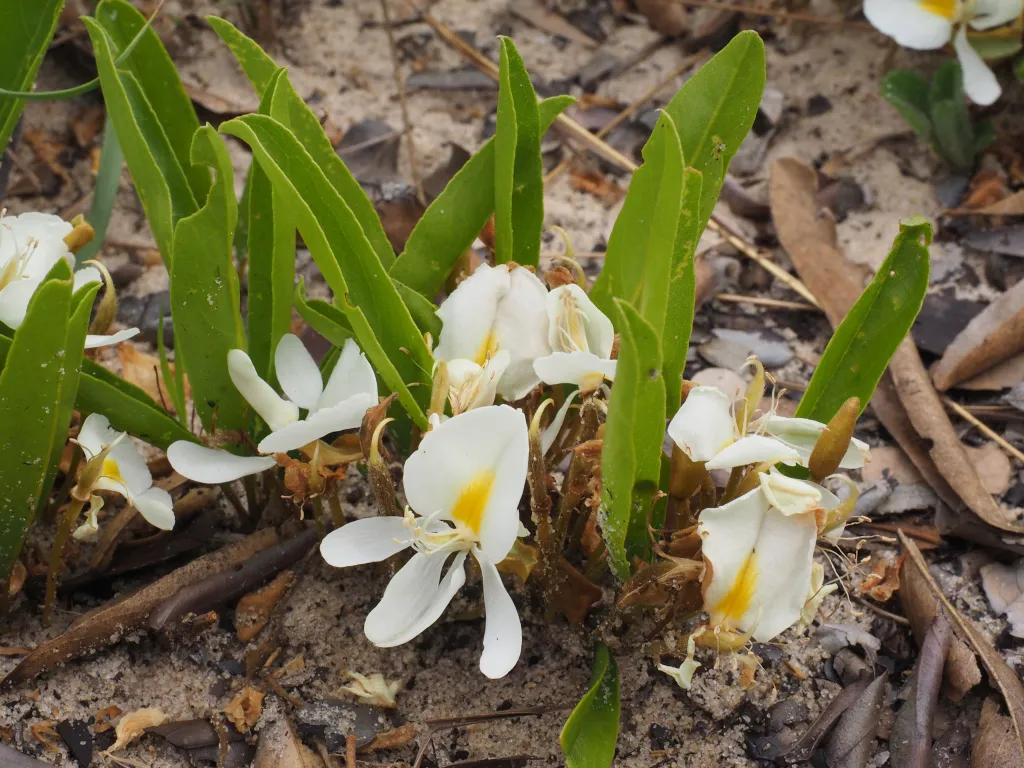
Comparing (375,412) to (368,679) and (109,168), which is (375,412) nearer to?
(368,679)

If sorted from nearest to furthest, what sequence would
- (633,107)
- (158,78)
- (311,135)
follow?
(311,135) < (158,78) < (633,107)

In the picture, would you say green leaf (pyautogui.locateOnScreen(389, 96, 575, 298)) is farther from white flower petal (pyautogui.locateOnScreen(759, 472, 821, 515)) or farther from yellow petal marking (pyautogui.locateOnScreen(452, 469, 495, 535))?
white flower petal (pyautogui.locateOnScreen(759, 472, 821, 515))

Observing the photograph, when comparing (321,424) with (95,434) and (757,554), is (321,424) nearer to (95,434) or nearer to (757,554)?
(95,434)

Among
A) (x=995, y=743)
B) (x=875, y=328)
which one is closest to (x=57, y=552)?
(x=875, y=328)

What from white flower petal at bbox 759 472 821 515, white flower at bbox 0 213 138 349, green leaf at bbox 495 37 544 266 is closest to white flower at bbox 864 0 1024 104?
green leaf at bbox 495 37 544 266

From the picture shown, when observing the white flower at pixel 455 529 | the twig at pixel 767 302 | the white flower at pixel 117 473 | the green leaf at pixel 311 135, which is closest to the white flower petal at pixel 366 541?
the white flower at pixel 455 529

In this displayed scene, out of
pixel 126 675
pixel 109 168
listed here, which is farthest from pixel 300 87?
pixel 126 675
